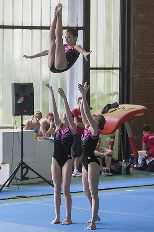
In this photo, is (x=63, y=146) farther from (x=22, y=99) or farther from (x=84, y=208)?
(x=22, y=99)

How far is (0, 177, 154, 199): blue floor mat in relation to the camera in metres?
9.59

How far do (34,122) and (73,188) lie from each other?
181 centimetres

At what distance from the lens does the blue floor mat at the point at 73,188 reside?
378 inches

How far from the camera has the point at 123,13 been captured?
45.3ft

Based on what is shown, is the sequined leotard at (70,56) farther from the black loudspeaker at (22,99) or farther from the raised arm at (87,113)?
the black loudspeaker at (22,99)

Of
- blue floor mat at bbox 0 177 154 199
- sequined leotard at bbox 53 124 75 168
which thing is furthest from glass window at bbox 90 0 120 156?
sequined leotard at bbox 53 124 75 168

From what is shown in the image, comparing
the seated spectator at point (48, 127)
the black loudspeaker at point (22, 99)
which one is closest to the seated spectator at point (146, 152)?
the seated spectator at point (48, 127)

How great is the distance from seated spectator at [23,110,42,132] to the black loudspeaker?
1.10 metres

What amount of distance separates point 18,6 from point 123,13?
277 centimetres

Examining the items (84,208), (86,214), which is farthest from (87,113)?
(84,208)

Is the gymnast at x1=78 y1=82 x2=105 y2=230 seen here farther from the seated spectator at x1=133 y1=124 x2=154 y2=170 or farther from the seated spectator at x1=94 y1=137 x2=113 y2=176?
the seated spectator at x1=133 y1=124 x2=154 y2=170

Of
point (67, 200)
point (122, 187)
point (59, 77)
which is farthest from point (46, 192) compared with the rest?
point (59, 77)

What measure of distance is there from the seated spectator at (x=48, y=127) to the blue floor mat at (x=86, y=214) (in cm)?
219

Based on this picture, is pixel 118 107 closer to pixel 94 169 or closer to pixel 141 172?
pixel 141 172
